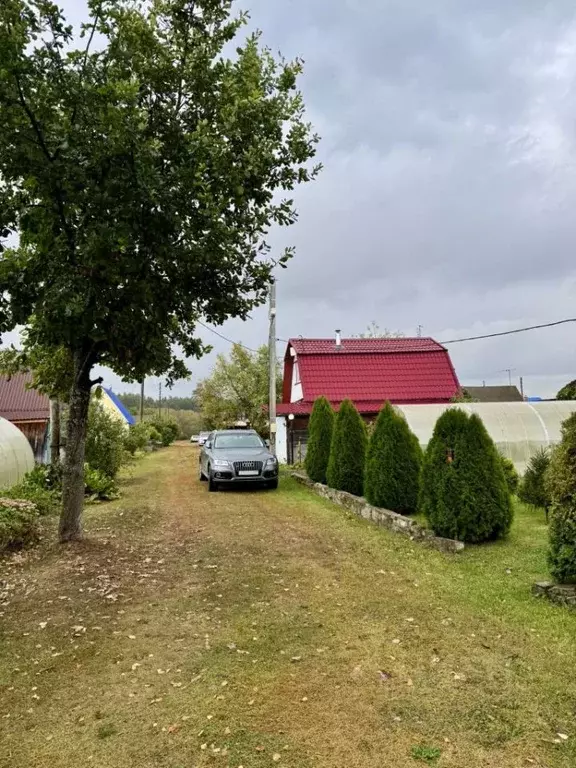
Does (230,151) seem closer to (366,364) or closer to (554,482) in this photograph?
(554,482)

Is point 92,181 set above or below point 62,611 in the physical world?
above

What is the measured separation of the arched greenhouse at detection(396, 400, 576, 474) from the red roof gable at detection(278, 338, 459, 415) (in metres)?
7.01

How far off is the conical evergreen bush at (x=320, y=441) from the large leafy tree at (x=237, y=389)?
23822 mm

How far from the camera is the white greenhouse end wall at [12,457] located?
12.0 metres

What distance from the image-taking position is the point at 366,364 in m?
23.1

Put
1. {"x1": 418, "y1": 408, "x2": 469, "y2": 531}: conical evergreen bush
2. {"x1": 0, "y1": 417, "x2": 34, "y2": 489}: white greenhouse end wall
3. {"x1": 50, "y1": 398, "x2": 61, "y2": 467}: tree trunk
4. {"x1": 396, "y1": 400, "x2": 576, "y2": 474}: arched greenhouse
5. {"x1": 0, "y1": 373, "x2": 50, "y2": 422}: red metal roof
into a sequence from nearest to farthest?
{"x1": 418, "y1": 408, "x2": 469, "y2": 531}: conical evergreen bush → {"x1": 0, "y1": 417, "x2": 34, "y2": 489}: white greenhouse end wall → {"x1": 396, "y1": 400, "x2": 576, "y2": 474}: arched greenhouse → {"x1": 50, "y1": 398, "x2": 61, "y2": 467}: tree trunk → {"x1": 0, "y1": 373, "x2": 50, "y2": 422}: red metal roof

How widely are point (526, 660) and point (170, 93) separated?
7054mm

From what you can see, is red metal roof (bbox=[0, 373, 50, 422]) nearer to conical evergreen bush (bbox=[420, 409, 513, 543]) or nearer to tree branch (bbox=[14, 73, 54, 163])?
tree branch (bbox=[14, 73, 54, 163])

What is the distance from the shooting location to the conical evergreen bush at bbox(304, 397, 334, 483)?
14.6 metres

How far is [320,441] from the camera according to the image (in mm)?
14914

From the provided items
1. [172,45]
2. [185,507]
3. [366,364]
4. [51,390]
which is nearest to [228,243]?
[172,45]

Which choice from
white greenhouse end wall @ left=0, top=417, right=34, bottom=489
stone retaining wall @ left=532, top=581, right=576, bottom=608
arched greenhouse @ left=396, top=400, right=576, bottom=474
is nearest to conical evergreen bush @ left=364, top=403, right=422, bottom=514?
arched greenhouse @ left=396, top=400, right=576, bottom=474

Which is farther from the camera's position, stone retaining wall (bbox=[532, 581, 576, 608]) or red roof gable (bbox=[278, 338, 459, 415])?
red roof gable (bbox=[278, 338, 459, 415])

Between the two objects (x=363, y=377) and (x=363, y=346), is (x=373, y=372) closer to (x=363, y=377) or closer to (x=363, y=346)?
(x=363, y=377)
